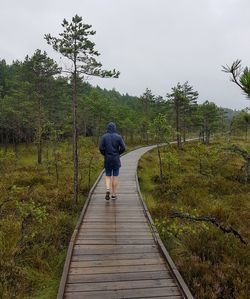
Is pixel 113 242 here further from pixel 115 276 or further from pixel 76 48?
pixel 76 48

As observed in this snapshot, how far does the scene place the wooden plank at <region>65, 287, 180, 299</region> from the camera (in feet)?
17.8

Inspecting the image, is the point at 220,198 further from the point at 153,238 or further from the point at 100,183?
the point at 153,238

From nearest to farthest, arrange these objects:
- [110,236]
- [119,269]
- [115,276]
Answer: [115,276] < [119,269] < [110,236]

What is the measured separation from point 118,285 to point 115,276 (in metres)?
0.34

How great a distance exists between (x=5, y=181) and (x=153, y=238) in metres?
12.9

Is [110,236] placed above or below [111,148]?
below

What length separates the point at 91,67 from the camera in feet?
41.2

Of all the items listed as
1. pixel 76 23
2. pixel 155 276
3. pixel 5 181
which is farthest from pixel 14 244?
pixel 5 181

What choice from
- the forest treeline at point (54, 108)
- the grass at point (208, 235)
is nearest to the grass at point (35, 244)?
the grass at point (208, 235)

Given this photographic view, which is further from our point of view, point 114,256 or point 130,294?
point 114,256

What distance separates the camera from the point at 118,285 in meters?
5.77

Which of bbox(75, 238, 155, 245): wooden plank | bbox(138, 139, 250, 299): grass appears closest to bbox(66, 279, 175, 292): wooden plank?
bbox(138, 139, 250, 299): grass

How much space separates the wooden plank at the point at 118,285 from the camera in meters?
5.67

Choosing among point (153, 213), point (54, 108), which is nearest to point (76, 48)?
point (153, 213)
